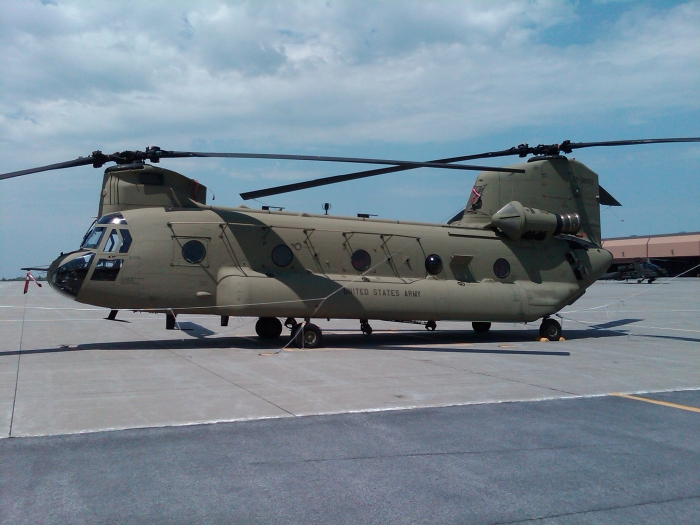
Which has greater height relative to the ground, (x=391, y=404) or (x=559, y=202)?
(x=559, y=202)

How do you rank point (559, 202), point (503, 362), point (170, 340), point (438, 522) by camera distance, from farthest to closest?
point (559, 202) < point (170, 340) < point (503, 362) < point (438, 522)

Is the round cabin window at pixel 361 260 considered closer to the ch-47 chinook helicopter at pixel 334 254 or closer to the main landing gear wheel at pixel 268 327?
the ch-47 chinook helicopter at pixel 334 254

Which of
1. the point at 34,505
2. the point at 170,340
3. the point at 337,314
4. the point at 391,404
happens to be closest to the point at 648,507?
the point at 391,404

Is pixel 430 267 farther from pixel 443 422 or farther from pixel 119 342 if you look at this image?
pixel 443 422

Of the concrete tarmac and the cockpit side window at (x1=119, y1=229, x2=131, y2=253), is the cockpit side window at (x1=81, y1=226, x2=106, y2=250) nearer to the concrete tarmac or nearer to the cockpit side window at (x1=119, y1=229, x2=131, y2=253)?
the cockpit side window at (x1=119, y1=229, x2=131, y2=253)

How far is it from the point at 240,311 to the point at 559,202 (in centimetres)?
967

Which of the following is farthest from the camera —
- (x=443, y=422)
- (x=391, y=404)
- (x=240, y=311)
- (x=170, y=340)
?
(x=170, y=340)

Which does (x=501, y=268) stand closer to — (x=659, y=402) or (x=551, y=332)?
(x=551, y=332)

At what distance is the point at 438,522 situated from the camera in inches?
165

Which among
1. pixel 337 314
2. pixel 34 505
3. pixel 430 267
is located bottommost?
pixel 34 505

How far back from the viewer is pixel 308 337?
13.9 metres

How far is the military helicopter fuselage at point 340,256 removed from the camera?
1304cm

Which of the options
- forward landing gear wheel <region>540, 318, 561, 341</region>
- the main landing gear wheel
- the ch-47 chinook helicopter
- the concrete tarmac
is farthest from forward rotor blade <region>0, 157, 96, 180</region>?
forward landing gear wheel <region>540, 318, 561, 341</region>

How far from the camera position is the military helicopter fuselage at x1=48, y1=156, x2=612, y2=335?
1304 centimetres
